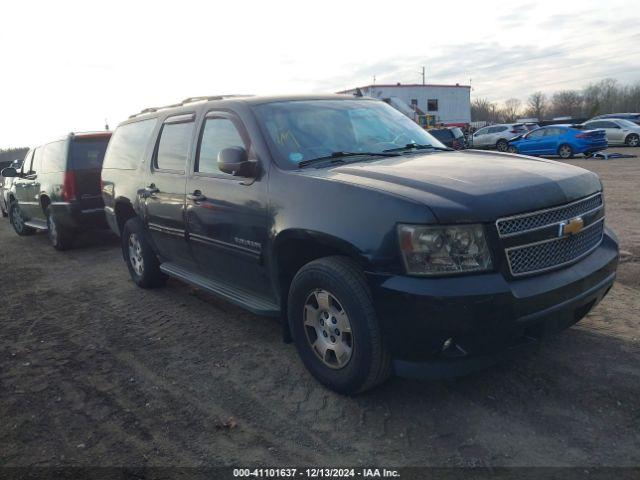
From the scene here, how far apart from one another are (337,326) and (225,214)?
4.47 feet

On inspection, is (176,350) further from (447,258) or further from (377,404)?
(447,258)

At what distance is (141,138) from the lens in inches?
224

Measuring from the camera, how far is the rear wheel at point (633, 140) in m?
25.8

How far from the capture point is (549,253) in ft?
9.94

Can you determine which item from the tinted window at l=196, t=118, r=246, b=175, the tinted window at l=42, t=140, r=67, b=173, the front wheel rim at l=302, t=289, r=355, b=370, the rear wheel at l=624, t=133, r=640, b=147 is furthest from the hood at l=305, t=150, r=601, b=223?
the rear wheel at l=624, t=133, r=640, b=147

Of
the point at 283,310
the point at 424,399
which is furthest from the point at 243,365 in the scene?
the point at 424,399

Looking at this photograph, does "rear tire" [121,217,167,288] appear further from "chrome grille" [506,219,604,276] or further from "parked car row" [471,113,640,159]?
"parked car row" [471,113,640,159]

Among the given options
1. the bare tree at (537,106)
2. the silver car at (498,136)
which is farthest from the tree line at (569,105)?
the silver car at (498,136)

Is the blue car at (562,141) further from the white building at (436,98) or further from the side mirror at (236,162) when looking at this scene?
the side mirror at (236,162)

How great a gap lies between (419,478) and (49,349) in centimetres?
338

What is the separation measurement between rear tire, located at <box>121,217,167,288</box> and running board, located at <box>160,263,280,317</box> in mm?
639

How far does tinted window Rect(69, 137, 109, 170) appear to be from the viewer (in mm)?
8242

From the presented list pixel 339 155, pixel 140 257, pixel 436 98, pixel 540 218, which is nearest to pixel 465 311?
pixel 540 218

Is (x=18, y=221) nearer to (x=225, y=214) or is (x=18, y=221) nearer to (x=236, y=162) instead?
(x=225, y=214)
